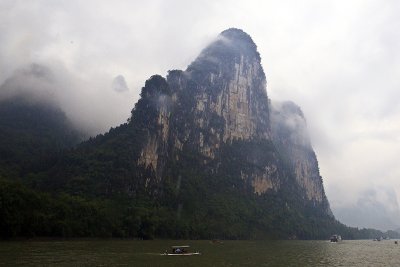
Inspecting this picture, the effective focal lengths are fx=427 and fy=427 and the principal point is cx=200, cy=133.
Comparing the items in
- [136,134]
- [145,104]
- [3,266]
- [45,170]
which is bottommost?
[3,266]

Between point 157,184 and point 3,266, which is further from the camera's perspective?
point 157,184

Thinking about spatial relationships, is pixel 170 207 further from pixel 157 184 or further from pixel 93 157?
pixel 93 157

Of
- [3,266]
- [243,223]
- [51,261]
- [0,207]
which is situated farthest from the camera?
[243,223]

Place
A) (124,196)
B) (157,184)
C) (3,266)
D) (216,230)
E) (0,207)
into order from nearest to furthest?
(3,266) → (0,207) → (124,196) → (216,230) → (157,184)

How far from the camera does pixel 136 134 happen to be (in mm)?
185000

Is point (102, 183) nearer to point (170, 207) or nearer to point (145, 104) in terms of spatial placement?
point (170, 207)

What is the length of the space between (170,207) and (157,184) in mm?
11845

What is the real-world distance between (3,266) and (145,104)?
6148 inches

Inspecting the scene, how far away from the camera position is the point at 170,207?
563ft

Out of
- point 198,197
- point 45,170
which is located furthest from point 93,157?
point 198,197

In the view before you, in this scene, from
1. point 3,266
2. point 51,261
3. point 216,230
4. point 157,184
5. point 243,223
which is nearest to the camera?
point 3,266

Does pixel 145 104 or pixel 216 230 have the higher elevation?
pixel 145 104

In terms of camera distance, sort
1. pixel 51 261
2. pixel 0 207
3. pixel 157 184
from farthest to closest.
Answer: pixel 157 184
pixel 0 207
pixel 51 261

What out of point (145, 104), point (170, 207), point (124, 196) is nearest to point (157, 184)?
point (170, 207)
